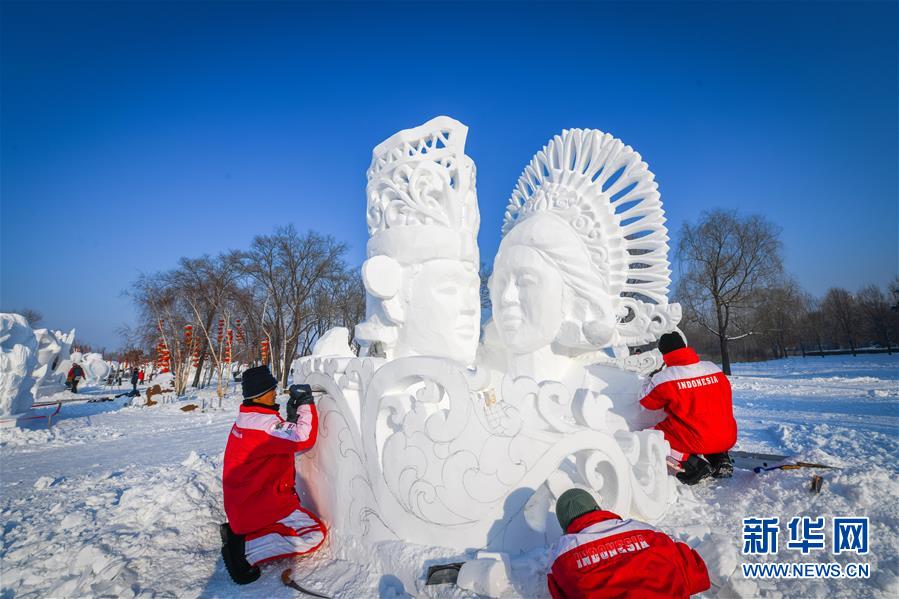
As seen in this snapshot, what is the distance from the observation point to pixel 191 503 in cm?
403

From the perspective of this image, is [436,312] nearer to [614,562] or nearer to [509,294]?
[509,294]

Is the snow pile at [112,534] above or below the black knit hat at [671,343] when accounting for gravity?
below

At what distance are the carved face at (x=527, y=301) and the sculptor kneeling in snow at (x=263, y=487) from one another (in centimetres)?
199

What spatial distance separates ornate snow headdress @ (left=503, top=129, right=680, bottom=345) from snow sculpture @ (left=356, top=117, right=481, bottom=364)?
1103mm

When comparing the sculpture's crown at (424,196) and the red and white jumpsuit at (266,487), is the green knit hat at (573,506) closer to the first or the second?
the red and white jumpsuit at (266,487)

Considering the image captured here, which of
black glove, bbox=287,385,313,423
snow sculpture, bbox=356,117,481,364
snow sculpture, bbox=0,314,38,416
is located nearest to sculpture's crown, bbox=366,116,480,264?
snow sculpture, bbox=356,117,481,364

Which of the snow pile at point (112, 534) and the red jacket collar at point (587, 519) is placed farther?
the snow pile at point (112, 534)

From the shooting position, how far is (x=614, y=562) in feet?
5.34

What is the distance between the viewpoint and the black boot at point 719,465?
3371 mm

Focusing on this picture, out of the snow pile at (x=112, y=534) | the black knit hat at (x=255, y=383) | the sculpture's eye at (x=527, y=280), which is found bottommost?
the snow pile at (x=112, y=534)

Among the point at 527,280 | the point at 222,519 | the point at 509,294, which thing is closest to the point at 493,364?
the point at 509,294

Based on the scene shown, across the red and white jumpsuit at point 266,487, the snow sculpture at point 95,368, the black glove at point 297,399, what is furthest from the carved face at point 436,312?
the snow sculpture at point 95,368

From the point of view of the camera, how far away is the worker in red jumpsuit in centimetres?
320

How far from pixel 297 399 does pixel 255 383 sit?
37 centimetres
